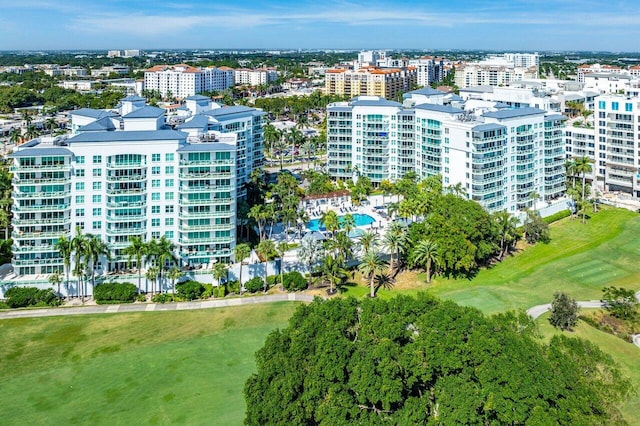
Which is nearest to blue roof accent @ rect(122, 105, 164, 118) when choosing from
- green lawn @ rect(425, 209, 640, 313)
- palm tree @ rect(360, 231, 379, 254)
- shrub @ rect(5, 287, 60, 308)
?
shrub @ rect(5, 287, 60, 308)

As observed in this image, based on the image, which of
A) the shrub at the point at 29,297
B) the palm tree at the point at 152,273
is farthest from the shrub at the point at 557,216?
the shrub at the point at 29,297

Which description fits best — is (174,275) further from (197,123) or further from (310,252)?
(197,123)

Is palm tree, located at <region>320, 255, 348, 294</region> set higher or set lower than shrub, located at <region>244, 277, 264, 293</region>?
higher

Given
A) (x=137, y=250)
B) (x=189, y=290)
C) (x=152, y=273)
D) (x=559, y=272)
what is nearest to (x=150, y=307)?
(x=152, y=273)

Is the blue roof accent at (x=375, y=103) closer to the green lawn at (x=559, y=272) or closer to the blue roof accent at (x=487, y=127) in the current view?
the blue roof accent at (x=487, y=127)

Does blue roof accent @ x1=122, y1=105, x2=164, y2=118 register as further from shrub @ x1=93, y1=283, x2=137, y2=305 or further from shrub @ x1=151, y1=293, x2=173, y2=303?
shrub @ x1=151, y1=293, x2=173, y2=303

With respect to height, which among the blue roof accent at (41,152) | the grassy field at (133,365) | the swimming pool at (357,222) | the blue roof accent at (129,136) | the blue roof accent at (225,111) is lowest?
the grassy field at (133,365)
